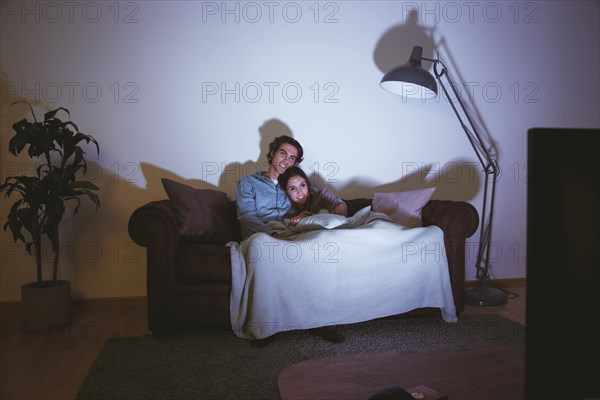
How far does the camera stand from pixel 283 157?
3.09m

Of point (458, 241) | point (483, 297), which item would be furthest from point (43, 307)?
point (483, 297)

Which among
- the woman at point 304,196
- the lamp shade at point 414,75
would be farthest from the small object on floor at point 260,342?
the lamp shade at point 414,75

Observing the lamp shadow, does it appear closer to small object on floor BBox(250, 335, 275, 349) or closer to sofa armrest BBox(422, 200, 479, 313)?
sofa armrest BBox(422, 200, 479, 313)

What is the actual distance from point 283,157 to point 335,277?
105 centimetres

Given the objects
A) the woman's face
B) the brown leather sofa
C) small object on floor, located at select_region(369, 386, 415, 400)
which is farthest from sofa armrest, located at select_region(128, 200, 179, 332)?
small object on floor, located at select_region(369, 386, 415, 400)

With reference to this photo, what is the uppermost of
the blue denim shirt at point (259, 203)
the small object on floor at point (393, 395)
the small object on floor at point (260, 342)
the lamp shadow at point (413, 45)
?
the lamp shadow at point (413, 45)

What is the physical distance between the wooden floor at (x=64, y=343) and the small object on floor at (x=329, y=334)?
3.13 feet

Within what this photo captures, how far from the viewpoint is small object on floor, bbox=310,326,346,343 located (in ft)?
7.58

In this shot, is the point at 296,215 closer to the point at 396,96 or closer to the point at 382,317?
the point at 382,317

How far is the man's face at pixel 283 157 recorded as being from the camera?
3092 mm

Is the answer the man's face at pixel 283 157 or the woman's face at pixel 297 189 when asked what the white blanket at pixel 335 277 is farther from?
the man's face at pixel 283 157

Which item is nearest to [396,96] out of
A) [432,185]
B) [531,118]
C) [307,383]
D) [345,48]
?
[345,48]

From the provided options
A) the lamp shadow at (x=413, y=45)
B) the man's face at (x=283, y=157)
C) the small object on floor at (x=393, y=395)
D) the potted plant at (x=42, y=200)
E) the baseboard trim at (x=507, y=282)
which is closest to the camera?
the small object on floor at (x=393, y=395)

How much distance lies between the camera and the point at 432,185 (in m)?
3.55
